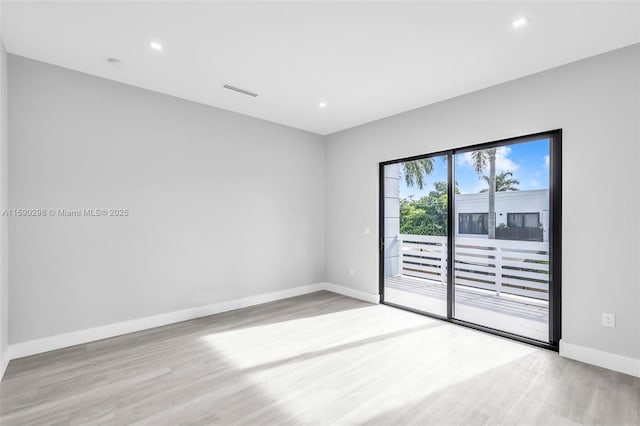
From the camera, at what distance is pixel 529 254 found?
11.0ft

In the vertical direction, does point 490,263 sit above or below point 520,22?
below

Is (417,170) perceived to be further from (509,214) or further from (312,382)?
(312,382)

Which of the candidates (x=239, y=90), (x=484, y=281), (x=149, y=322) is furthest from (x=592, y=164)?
(x=149, y=322)

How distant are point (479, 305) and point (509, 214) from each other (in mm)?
1304

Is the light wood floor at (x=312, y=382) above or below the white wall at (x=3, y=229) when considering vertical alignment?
below

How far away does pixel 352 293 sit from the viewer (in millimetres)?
5082

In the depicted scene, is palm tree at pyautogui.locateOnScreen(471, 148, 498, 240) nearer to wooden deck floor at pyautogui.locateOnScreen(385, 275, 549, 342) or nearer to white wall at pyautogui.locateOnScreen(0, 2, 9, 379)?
wooden deck floor at pyautogui.locateOnScreen(385, 275, 549, 342)

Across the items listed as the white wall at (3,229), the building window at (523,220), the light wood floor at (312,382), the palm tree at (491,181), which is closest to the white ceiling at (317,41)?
the white wall at (3,229)

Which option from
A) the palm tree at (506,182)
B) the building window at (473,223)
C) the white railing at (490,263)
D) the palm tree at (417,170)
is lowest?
the white railing at (490,263)

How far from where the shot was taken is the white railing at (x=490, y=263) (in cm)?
331

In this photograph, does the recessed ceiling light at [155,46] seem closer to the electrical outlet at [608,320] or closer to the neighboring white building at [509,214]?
the neighboring white building at [509,214]

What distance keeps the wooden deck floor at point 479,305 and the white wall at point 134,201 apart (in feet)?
5.85

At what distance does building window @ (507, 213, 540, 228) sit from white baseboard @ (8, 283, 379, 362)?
2.16 metres

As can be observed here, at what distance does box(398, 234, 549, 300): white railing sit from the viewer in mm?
3313
